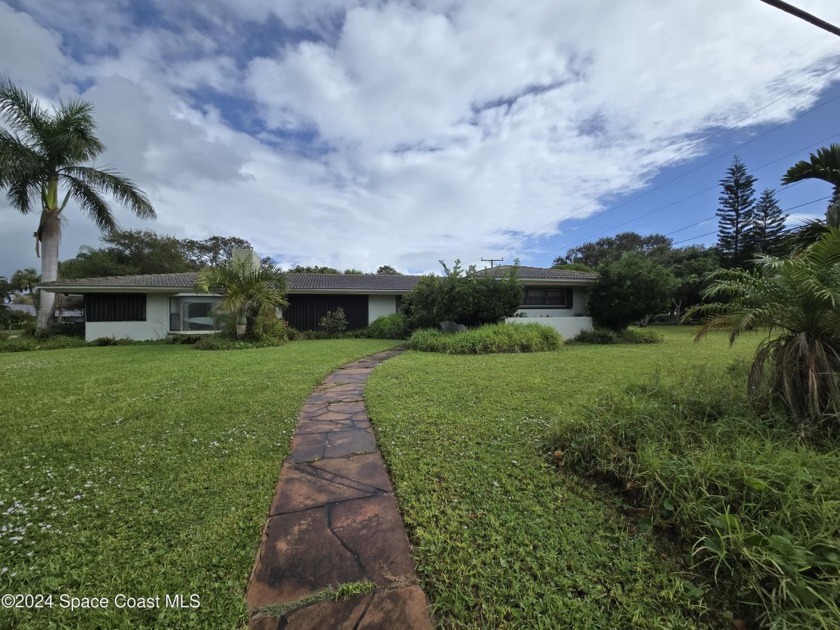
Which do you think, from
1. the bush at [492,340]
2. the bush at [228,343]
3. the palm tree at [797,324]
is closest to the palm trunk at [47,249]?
the bush at [228,343]

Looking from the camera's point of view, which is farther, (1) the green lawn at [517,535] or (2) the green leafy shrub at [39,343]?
(2) the green leafy shrub at [39,343]

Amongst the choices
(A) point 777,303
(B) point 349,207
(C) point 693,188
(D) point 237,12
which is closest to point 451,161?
(B) point 349,207

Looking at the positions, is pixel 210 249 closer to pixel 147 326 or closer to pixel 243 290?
pixel 147 326

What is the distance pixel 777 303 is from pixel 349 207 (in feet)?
55.6

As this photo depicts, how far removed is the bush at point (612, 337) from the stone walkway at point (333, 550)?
38.5 feet

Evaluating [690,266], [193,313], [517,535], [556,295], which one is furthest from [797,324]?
[690,266]

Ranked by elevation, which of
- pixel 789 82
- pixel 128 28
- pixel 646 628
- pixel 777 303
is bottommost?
pixel 646 628

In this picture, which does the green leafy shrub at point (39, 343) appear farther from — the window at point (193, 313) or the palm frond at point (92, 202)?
the palm frond at point (92, 202)

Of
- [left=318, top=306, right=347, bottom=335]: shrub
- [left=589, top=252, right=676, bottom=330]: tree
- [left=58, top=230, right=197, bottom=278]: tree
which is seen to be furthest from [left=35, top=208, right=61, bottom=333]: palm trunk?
[left=589, top=252, right=676, bottom=330]: tree

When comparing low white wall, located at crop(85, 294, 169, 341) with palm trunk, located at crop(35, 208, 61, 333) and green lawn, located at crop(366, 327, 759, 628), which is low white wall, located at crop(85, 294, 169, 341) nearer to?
palm trunk, located at crop(35, 208, 61, 333)

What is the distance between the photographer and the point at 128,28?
624 centimetres

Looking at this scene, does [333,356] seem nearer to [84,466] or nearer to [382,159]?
[84,466]

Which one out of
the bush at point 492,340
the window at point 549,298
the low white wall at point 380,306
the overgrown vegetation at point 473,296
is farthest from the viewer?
the low white wall at point 380,306

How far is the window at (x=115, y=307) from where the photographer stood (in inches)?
503
